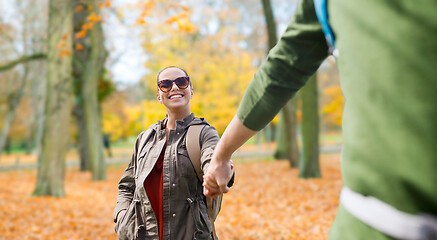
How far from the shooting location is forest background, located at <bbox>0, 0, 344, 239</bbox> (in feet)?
Result: 28.8

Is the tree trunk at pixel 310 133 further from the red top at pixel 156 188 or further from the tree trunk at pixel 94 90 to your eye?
the red top at pixel 156 188

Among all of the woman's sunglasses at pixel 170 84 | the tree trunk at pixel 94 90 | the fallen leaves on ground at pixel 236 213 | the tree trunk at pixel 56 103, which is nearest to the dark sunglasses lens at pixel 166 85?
the woman's sunglasses at pixel 170 84

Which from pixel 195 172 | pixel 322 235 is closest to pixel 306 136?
pixel 322 235

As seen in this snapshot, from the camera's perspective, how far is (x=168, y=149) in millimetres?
2432

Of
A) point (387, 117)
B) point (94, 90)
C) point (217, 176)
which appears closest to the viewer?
point (387, 117)

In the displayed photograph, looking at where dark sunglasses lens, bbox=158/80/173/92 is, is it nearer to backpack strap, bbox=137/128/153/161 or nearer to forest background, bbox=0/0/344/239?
backpack strap, bbox=137/128/153/161

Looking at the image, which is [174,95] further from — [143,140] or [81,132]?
[81,132]

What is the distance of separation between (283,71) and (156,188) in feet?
4.65

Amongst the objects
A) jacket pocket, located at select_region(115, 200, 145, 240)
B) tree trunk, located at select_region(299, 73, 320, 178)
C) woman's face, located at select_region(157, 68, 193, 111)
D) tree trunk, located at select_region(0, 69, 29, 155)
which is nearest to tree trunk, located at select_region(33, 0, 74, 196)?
tree trunk, located at select_region(299, 73, 320, 178)

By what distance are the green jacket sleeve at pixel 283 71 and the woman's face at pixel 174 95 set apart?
4.43ft

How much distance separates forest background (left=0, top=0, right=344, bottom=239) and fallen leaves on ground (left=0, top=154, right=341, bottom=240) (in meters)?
0.04

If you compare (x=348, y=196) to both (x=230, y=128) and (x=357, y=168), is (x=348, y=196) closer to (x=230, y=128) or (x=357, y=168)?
(x=357, y=168)

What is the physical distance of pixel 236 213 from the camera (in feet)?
26.7

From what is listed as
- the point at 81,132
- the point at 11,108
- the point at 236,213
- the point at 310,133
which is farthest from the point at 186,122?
the point at 11,108
